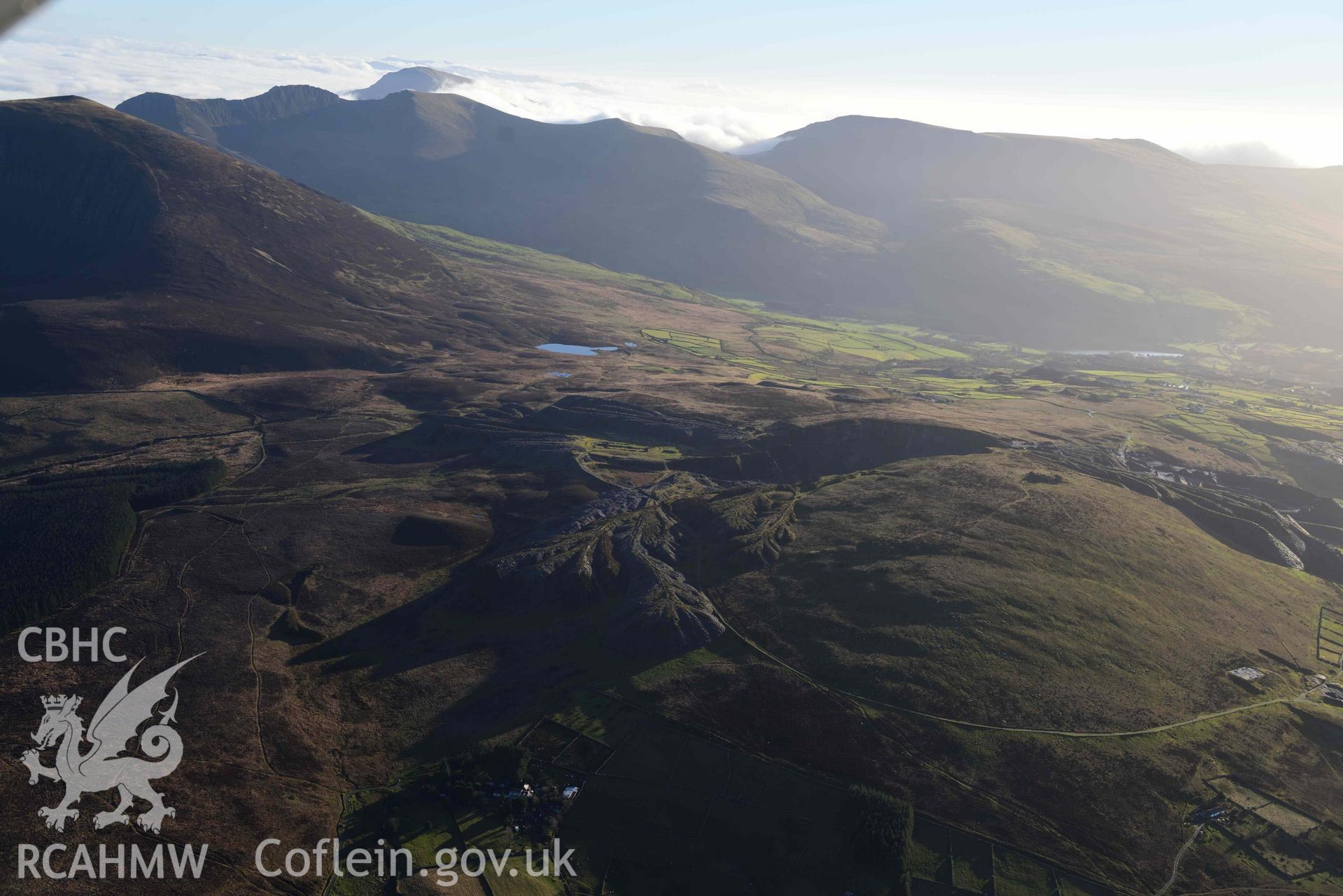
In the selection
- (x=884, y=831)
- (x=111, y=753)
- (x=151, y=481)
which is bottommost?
(x=111, y=753)

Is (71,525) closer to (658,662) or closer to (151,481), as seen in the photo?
(151,481)

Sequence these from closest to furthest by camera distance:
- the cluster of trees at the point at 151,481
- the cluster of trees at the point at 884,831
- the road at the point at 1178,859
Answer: the road at the point at 1178,859 < the cluster of trees at the point at 884,831 < the cluster of trees at the point at 151,481

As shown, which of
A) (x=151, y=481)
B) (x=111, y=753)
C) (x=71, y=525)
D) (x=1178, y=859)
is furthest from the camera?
(x=151, y=481)

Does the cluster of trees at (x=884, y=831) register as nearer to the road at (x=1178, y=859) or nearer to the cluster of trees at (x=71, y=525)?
the road at (x=1178, y=859)

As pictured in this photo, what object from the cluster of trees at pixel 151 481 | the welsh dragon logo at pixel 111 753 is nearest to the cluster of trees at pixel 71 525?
the cluster of trees at pixel 151 481

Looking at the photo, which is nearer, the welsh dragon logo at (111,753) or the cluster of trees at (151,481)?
the welsh dragon logo at (111,753)

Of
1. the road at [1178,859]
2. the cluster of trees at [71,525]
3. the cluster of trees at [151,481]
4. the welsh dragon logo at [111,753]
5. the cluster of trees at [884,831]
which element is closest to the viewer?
the welsh dragon logo at [111,753]

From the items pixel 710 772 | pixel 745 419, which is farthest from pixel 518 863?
pixel 745 419

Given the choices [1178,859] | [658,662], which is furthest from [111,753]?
[1178,859]
